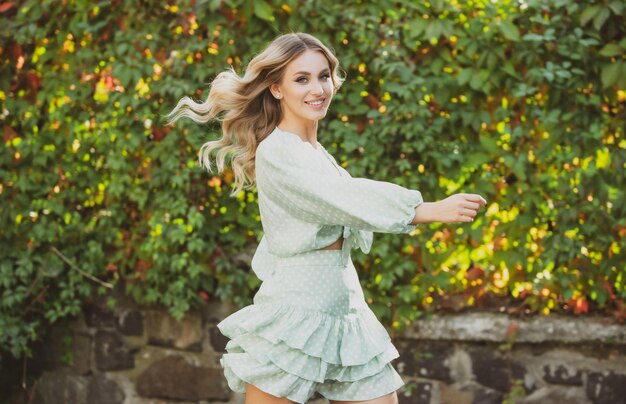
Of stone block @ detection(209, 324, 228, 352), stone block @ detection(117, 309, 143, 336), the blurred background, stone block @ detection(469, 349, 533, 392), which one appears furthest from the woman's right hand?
stone block @ detection(117, 309, 143, 336)

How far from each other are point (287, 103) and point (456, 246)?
164 centimetres

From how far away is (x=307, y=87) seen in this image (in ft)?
9.99

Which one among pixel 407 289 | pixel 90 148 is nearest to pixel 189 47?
pixel 90 148

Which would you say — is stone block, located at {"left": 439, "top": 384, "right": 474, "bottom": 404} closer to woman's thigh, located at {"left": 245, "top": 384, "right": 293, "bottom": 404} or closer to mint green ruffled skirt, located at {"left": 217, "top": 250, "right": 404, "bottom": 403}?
mint green ruffled skirt, located at {"left": 217, "top": 250, "right": 404, "bottom": 403}

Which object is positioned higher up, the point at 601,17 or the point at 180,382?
the point at 601,17

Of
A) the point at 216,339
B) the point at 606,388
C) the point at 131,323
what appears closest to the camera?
the point at 606,388

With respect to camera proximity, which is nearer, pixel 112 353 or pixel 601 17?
pixel 601 17

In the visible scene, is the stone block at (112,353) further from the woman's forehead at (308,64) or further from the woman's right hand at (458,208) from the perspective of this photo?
the woman's right hand at (458,208)

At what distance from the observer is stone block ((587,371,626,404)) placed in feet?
14.0

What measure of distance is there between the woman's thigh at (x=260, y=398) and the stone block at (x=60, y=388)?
244cm

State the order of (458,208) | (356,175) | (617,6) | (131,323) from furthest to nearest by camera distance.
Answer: (131,323), (356,175), (617,6), (458,208)

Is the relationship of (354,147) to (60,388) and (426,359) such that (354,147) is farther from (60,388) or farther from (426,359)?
(60,388)

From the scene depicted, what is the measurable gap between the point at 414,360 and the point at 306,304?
173cm

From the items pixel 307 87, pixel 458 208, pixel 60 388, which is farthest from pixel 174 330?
pixel 458 208
